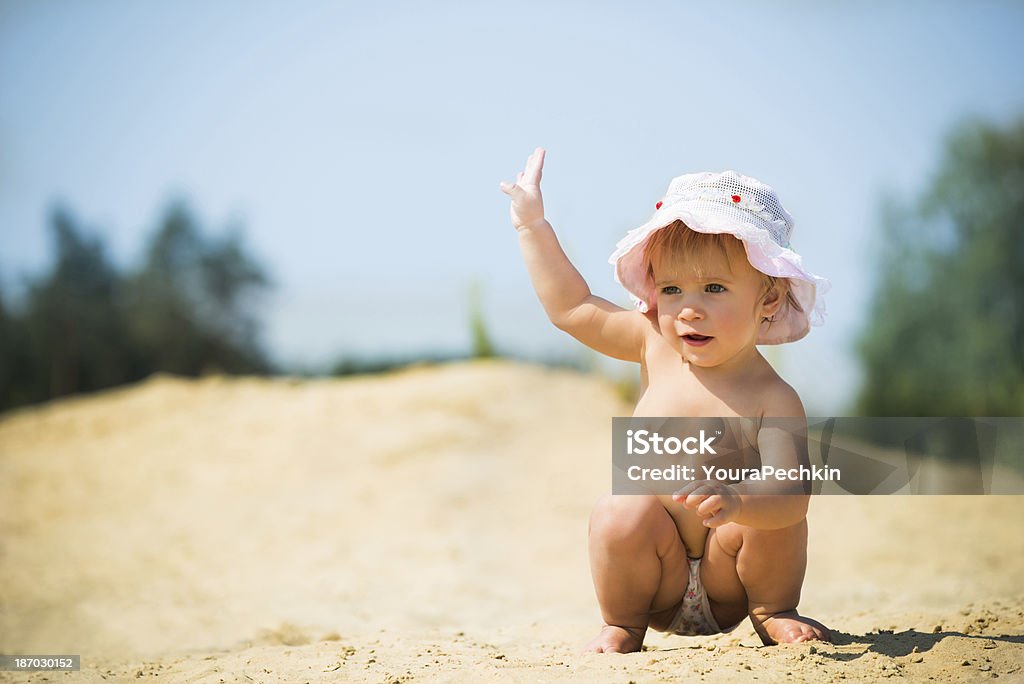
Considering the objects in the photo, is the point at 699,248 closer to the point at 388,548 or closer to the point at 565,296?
Answer: the point at 565,296

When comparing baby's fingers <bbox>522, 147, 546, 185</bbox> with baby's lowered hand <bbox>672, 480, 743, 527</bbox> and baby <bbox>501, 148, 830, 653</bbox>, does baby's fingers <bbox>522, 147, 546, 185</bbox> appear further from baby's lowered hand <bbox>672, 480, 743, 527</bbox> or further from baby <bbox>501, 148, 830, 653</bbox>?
baby's lowered hand <bbox>672, 480, 743, 527</bbox>

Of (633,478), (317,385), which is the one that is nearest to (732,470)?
(633,478)

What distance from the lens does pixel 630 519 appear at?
262 centimetres

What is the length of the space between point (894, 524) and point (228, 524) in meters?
5.50

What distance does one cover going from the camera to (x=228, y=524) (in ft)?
25.9

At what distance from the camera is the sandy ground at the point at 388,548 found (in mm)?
2662

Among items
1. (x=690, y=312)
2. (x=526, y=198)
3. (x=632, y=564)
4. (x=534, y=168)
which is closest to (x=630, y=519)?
(x=632, y=564)

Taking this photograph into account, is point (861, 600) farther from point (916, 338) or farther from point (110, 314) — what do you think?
point (110, 314)

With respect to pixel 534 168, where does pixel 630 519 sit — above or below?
below

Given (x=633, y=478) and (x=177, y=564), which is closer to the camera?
(x=633, y=478)

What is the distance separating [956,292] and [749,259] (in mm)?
10640

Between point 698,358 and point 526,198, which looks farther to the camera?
point 526,198

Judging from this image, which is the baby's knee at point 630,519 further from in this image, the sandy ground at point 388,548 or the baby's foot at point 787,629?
the baby's foot at point 787,629

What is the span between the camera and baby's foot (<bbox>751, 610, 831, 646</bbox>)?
265cm
